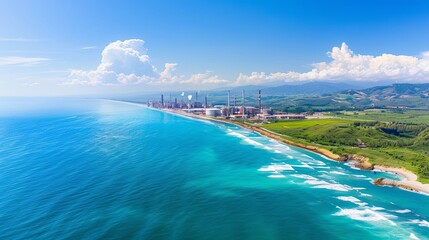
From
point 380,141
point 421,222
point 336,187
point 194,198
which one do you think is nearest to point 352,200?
point 336,187

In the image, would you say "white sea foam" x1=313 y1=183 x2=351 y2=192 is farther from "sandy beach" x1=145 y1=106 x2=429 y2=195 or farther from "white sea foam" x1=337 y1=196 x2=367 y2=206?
"sandy beach" x1=145 y1=106 x2=429 y2=195

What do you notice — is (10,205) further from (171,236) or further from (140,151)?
(140,151)

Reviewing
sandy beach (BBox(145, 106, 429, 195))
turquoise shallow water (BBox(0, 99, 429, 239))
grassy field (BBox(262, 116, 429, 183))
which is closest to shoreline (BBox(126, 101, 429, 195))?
sandy beach (BBox(145, 106, 429, 195))

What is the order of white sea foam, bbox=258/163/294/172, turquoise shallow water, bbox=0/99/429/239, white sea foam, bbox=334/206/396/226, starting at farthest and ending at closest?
white sea foam, bbox=258/163/294/172 < white sea foam, bbox=334/206/396/226 < turquoise shallow water, bbox=0/99/429/239

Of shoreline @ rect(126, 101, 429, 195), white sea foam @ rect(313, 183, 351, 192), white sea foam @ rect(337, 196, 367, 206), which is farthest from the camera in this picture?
shoreline @ rect(126, 101, 429, 195)

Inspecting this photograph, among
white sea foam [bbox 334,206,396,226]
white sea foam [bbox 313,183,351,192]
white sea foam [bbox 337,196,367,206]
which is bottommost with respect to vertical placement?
white sea foam [bbox 334,206,396,226]

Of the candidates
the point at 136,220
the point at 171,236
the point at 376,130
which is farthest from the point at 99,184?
the point at 376,130

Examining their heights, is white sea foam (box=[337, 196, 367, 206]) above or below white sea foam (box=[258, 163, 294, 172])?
below
